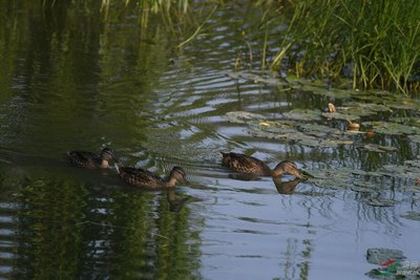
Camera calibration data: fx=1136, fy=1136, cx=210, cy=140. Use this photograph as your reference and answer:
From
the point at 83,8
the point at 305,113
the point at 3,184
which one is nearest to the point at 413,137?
the point at 305,113

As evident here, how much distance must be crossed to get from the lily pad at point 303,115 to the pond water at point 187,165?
2 cm

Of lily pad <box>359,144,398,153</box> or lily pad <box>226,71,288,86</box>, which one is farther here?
lily pad <box>226,71,288,86</box>

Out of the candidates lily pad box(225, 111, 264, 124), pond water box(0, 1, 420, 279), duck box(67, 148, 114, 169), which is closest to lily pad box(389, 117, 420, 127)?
pond water box(0, 1, 420, 279)

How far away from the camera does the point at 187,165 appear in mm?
9500

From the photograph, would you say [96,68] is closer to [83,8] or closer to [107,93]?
[107,93]

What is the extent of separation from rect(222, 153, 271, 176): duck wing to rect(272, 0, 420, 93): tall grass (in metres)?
3.15

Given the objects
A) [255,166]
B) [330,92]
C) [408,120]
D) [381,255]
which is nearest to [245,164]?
[255,166]

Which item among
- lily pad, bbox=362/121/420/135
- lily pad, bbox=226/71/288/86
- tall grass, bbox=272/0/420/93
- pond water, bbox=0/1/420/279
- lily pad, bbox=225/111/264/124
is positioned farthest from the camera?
lily pad, bbox=226/71/288/86

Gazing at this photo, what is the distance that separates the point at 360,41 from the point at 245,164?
3.65 metres

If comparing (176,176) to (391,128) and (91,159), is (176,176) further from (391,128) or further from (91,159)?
(391,128)

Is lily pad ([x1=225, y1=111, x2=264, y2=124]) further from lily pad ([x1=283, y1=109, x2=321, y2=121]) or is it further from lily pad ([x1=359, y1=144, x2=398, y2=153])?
lily pad ([x1=359, y1=144, x2=398, y2=153])

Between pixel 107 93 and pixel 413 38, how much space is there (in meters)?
3.27

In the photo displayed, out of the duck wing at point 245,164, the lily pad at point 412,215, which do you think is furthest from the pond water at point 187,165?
the duck wing at point 245,164

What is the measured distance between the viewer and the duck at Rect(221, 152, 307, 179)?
9.29 metres
